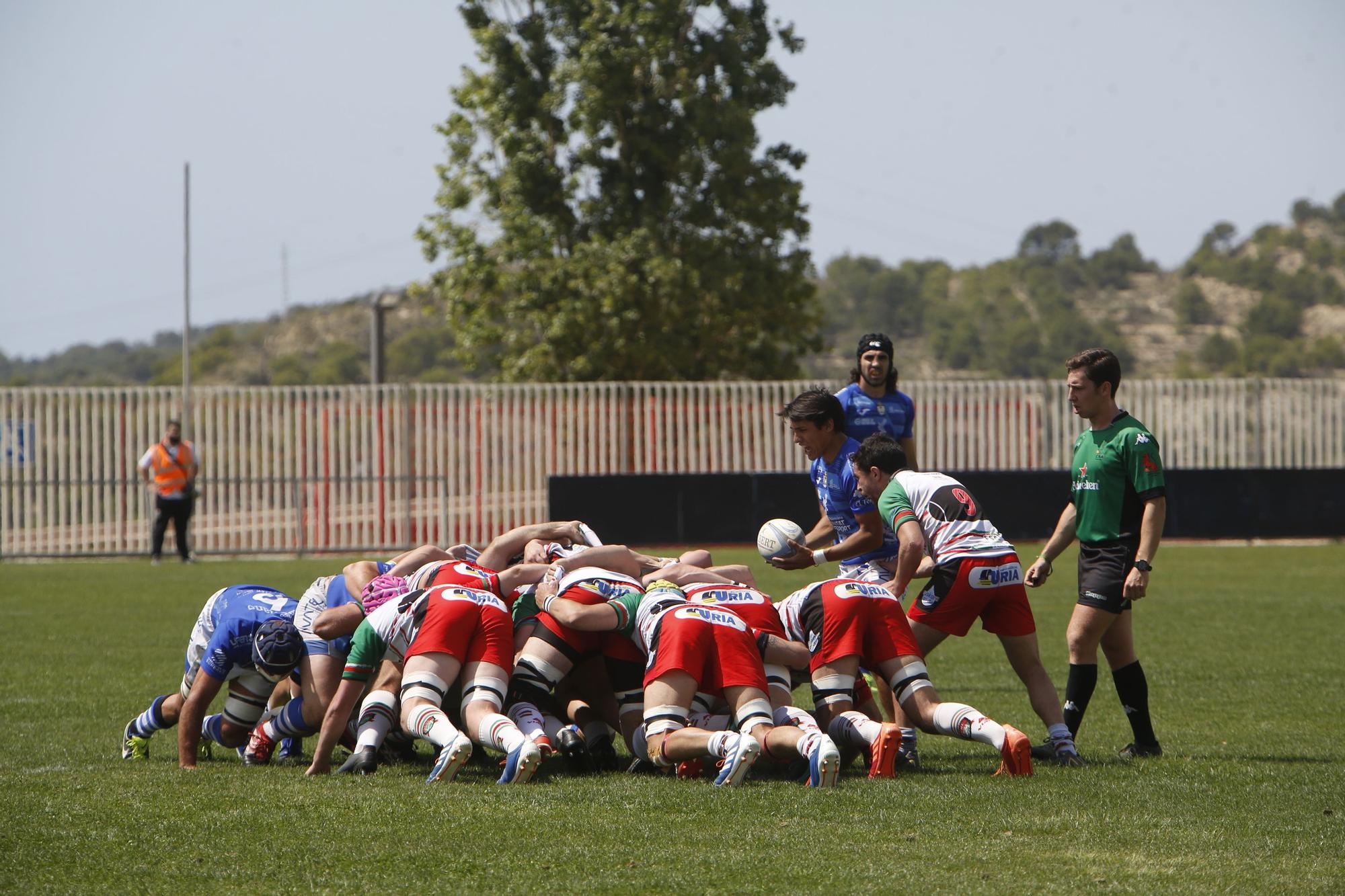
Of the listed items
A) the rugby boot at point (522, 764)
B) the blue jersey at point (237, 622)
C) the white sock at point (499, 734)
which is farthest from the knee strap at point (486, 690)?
the blue jersey at point (237, 622)

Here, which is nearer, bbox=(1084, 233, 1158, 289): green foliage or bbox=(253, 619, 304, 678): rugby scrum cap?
bbox=(253, 619, 304, 678): rugby scrum cap

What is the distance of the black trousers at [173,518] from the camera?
21.0 meters

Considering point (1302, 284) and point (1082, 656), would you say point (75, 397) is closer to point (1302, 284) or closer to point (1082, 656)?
point (1082, 656)

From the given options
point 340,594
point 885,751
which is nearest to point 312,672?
point 340,594

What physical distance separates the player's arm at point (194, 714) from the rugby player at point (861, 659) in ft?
9.13

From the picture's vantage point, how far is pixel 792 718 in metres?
6.41

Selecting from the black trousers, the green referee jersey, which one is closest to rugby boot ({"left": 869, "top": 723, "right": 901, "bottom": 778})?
the green referee jersey

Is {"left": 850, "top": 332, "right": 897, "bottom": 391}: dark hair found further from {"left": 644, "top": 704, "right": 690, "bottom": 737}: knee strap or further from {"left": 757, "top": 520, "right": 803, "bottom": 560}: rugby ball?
{"left": 644, "top": 704, "right": 690, "bottom": 737}: knee strap

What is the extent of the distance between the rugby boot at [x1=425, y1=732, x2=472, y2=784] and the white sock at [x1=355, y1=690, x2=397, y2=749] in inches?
20.0

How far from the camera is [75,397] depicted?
81.1 feet

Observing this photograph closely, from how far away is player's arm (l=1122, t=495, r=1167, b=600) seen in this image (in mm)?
6676

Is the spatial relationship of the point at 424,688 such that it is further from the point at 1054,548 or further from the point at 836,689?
the point at 1054,548

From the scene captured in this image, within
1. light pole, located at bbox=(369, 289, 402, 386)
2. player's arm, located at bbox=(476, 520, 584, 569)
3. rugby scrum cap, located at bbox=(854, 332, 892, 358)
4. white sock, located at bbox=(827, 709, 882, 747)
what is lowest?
white sock, located at bbox=(827, 709, 882, 747)

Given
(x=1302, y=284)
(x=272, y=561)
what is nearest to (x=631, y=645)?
(x=272, y=561)
